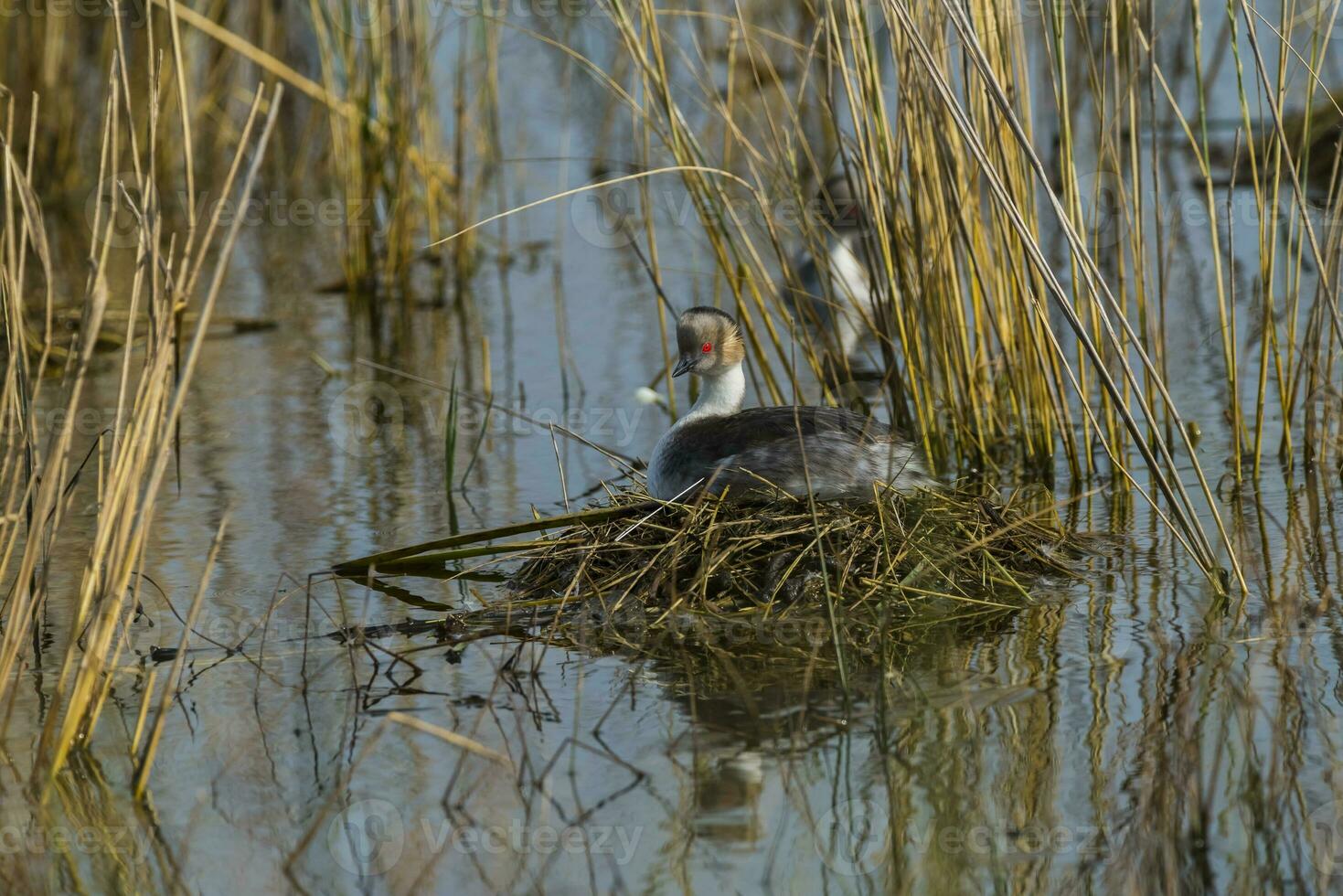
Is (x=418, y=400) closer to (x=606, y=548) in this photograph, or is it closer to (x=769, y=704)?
(x=606, y=548)

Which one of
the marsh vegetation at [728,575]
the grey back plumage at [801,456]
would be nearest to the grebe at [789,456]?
the grey back plumage at [801,456]

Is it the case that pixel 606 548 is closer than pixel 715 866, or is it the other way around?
pixel 715 866

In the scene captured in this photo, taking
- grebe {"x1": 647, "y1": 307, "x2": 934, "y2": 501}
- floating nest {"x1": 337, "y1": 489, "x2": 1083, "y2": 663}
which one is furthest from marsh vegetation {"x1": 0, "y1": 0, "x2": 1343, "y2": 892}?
grebe {"x1": 647, "y1": 307, "x2": 934, "y2": 501}

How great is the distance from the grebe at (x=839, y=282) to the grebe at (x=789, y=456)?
1.74 feet

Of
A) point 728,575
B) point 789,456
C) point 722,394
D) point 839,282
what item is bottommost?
point 728,575

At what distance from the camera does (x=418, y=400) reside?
6.64m

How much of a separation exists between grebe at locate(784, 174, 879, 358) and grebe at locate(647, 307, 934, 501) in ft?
1.74

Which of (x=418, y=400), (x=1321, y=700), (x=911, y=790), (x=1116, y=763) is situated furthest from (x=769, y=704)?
(x=418, y=400)

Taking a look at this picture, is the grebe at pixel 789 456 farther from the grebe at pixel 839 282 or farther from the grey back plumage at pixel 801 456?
the grebe at pixel 839 282

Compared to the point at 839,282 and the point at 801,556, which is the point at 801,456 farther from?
the point at 839,282

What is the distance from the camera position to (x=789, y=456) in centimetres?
420

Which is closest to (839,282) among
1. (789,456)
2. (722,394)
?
(722,394)

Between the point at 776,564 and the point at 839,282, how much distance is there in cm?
144

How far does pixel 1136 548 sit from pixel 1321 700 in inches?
48.5
